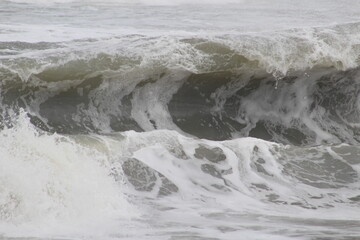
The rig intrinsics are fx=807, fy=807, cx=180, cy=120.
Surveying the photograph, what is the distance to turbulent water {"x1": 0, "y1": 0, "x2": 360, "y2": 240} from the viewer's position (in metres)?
4.53

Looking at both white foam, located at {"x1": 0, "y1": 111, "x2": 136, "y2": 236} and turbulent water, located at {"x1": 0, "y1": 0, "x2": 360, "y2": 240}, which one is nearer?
white foam, located at {"x1": 0, "y1": 111, "x2": 136, "y2": 236}

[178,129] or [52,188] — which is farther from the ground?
[52,188]

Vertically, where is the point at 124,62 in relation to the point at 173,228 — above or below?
above

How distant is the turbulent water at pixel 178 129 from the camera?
4527mm

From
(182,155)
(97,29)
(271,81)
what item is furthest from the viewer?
(97,29)

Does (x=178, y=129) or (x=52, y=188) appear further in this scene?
(x=178, y=129)

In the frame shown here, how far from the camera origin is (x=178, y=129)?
22.7 ft

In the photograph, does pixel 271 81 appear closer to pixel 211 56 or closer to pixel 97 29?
pixel 211 56

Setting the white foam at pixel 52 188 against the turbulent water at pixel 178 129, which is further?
the turbulent water at pixel 178 129

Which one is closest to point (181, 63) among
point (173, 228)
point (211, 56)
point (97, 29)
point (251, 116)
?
point (211, 56)

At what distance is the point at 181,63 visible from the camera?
7012mm

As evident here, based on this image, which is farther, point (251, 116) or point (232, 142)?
point (251, 116)

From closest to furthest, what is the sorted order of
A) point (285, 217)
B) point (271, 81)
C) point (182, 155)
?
point (285, 217)
point (182, 155)
point (271, 81)

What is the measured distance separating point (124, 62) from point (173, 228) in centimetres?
283
